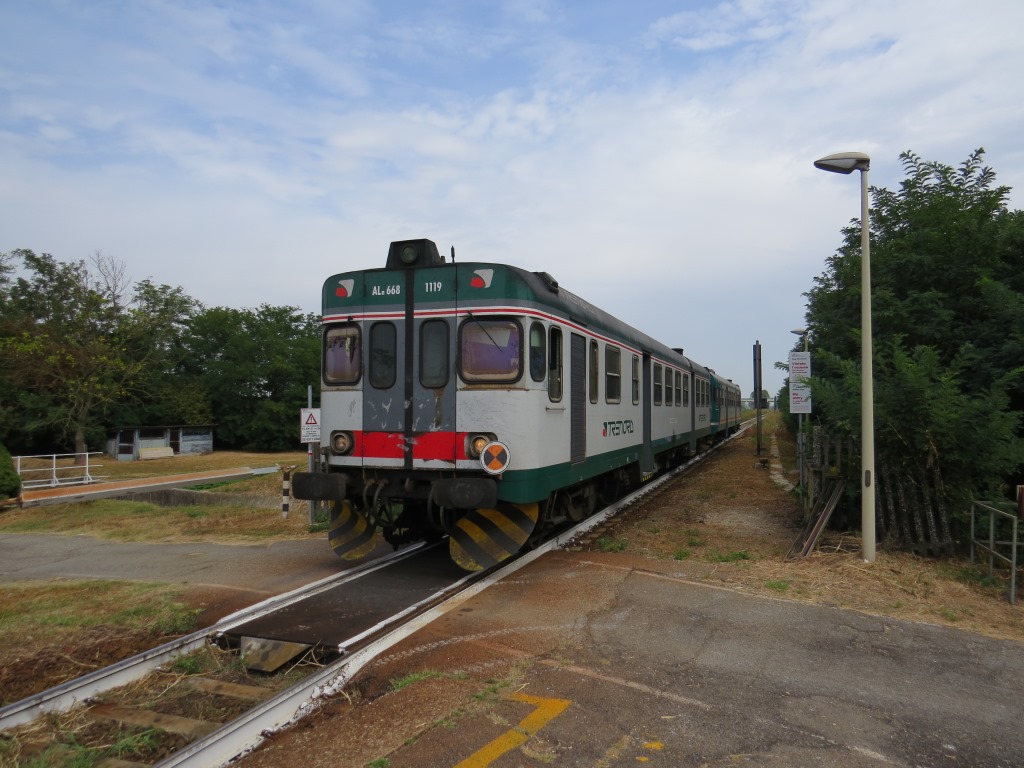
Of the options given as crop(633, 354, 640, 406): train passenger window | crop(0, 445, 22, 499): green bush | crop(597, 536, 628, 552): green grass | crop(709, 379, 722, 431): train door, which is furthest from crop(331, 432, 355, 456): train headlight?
crop(709, 379, 722, 431): train door

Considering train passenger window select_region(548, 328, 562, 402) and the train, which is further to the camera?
train passenger window select_region(548, 328, 562, 402)

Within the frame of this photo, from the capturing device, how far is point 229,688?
4.45 meters

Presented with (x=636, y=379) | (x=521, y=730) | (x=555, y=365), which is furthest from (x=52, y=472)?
(x=521, y=730)

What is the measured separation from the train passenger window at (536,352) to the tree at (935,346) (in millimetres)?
4083

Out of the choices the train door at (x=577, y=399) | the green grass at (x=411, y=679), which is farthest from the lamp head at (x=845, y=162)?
the green grass at (x=411, y=679)

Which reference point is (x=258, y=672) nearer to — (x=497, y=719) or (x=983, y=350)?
(x=497, y=719)

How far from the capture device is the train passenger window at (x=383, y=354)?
286 inches

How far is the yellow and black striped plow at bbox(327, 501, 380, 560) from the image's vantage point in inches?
299

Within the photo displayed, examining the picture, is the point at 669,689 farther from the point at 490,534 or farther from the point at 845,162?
the point at 845,162

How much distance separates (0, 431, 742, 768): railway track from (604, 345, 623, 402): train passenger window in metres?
3.99

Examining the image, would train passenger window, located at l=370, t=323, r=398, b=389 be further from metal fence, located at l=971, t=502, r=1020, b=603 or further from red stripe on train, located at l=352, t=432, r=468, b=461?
metal fence, located at l=971, t=502, r=1020, b=603

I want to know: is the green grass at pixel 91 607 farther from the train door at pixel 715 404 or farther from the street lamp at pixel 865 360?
the train door at pixel 715 404

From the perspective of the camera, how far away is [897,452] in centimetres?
830

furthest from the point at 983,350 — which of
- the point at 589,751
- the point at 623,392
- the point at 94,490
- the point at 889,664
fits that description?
the point at 94,490
